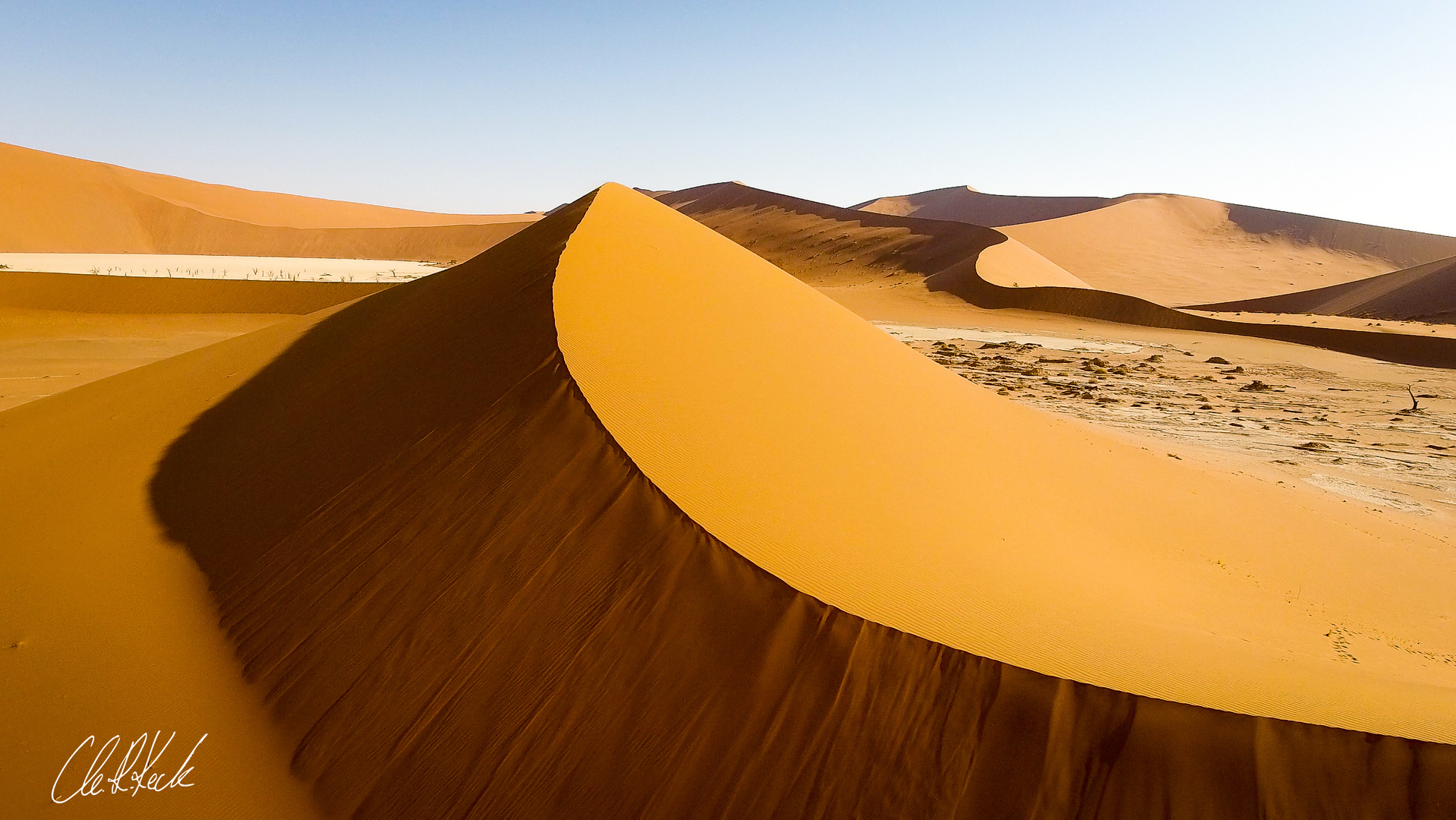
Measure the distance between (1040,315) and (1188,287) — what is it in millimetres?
23918

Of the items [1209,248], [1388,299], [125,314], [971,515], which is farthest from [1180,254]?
[971,515]

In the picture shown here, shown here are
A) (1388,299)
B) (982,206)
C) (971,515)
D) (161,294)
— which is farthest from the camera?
(982,206)

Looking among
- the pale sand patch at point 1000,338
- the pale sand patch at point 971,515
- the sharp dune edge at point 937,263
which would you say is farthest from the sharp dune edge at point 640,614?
the sharp dune edge at point 937,263

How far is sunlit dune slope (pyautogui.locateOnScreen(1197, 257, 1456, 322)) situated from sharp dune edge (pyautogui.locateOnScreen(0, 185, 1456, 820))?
29507 mm

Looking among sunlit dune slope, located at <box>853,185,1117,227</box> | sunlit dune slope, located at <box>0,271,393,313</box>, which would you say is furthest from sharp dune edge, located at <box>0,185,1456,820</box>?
sunlit dune slope, located at <box>853,185,1117,227</box>

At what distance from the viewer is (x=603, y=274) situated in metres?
7.08

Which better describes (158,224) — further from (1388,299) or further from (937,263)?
(1388,299)

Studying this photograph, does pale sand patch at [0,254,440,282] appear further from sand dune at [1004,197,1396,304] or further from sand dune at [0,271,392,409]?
sand dune at [1004,197,1396,304]

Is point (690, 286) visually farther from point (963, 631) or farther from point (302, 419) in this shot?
point (963, 631)

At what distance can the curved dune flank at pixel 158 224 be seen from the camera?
155 ft

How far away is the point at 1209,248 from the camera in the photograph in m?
56.8

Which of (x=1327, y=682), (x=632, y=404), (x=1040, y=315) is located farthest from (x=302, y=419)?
(x=1040, y=315)
